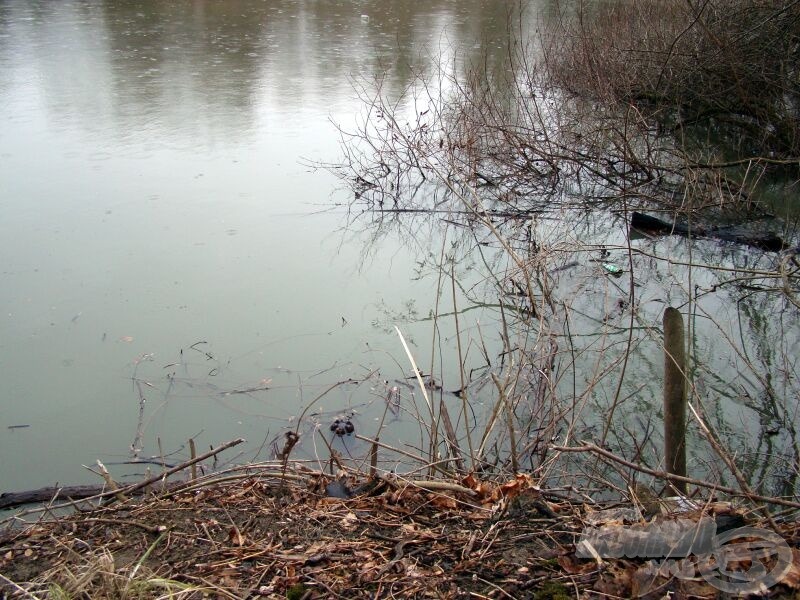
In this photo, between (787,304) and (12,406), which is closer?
(12,406)

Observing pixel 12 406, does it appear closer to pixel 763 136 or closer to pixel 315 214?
pixel 315 214

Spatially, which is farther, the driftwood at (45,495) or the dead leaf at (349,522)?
the driftwood at (45,495)

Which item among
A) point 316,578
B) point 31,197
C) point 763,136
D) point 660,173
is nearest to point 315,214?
point 31,197

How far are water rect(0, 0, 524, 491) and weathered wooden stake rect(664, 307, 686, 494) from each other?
1205 mm

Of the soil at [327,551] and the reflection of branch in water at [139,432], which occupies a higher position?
the soil at [327,551]

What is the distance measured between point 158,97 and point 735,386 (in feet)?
17.7

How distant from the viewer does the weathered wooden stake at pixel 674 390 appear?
2.02m

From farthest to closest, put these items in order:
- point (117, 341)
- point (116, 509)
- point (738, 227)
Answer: point (738, 227) → point (117, 341) → point (116, 509)

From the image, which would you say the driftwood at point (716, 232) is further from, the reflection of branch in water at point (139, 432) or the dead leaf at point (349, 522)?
the dead leaf at point (349, 522)

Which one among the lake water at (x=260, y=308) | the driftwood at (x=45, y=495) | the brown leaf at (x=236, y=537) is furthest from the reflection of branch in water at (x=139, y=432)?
→ the brown leaf at (x=236, y=537)

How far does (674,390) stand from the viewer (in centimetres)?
206

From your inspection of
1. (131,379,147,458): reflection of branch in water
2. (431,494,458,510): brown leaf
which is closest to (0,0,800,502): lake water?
(131,379,147,458): reflection of branch in water

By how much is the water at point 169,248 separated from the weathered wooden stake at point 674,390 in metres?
1.20

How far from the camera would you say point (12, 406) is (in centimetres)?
293
